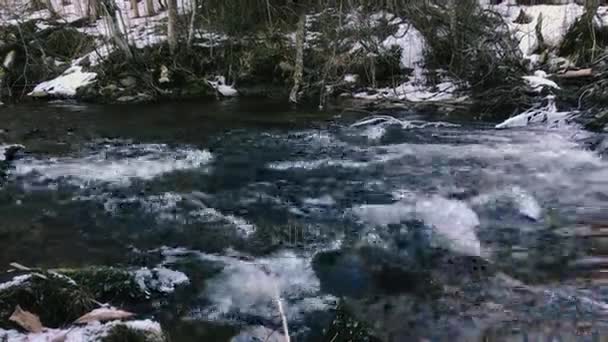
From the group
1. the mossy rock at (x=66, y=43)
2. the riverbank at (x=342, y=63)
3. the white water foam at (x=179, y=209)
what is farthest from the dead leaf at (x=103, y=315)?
the mossy rock at (x=66, y=43)

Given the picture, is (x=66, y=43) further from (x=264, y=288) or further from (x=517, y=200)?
(x=517, y=200)

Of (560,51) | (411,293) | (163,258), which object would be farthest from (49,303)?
(560,51)

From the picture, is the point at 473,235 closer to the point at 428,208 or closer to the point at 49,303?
the point at 428,208

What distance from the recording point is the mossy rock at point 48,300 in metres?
3.62

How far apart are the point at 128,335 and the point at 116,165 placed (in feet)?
16.8

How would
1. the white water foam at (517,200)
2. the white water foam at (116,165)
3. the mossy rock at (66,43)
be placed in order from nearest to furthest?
the white water foam at (517,200)
the white water foam at (116,165)
the mossy rock at (66,43)

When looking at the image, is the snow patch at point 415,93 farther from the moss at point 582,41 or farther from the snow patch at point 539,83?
the moss at point 582,41

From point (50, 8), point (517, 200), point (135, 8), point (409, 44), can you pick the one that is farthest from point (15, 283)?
point (135, 8)

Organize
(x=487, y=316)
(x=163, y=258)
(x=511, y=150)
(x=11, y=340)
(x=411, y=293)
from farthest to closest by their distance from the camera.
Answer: (x=511, y=150) < (x=163, y=258) < (x=411, y=293) < (x=487, y=316) < (x=11, y=340)

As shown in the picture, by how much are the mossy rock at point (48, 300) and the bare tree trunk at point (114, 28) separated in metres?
10.7

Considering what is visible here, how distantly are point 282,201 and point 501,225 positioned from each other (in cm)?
254

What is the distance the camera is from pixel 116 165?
8008 millimetres

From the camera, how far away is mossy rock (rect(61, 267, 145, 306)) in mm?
4223

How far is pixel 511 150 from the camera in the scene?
26.0 feet
